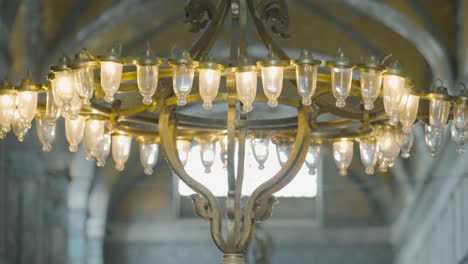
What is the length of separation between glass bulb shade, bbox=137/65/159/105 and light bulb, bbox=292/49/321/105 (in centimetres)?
83

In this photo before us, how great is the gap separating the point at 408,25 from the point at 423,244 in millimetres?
4096

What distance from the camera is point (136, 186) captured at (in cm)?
2909

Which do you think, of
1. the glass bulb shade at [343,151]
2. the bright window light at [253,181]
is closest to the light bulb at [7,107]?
the glass bulb shade at [343,151]

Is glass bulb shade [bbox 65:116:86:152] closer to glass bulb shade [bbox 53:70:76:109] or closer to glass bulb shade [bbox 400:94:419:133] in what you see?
glass bulb shade [bbox 53:70:76:109]

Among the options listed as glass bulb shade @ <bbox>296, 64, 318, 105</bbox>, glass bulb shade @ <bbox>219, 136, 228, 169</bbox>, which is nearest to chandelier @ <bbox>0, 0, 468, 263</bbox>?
glass bulb shade @ <bbox>296, 64, 318, 105</bbox>

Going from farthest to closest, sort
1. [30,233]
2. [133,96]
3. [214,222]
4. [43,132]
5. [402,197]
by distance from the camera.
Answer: [402,197] → [133,96] → [30,233] → [43,132] → [214,222]

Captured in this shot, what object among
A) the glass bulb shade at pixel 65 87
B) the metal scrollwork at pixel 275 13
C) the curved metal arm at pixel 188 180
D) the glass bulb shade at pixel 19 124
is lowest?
the curved metal arm at pixel 188 180

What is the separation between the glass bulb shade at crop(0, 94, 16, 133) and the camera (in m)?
10.7

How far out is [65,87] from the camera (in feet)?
33.3

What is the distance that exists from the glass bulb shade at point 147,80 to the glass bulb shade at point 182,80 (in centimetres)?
12

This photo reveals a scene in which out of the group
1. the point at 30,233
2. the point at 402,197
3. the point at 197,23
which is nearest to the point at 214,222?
the point at 197,23

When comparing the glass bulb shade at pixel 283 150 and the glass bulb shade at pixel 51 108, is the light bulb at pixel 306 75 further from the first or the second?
the glass bulb shade at pixel 283 150

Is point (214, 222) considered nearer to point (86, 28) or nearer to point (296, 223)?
point (86, 28)

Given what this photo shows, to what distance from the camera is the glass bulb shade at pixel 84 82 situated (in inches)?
394
